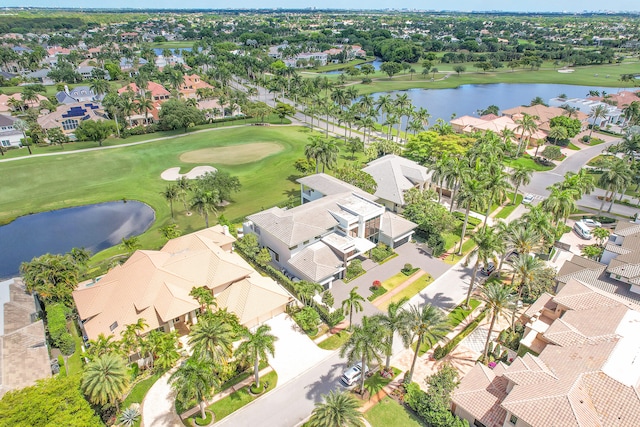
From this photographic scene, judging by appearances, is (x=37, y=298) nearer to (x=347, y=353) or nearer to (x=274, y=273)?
(x=274, y=273)

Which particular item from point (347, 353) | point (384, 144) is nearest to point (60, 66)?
point (384, 144)

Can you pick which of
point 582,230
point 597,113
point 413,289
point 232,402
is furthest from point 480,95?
point 232,402

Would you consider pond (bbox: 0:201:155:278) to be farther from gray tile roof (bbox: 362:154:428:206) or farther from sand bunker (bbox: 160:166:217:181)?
gray tile roof (bbox: 362:154:428:206)

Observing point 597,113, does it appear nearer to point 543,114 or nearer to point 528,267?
point 543,114

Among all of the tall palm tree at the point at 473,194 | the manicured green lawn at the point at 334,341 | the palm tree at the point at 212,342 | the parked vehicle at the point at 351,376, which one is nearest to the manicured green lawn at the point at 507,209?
the tall palm tree at the point at 473,194

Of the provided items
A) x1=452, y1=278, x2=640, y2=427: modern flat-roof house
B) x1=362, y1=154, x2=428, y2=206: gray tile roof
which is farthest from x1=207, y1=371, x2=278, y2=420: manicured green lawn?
x1=362, y1=154, x2=428, y2=206: gray tile roof

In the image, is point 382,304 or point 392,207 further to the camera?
point 392,207
